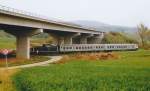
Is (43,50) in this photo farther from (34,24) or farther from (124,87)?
(124,87)

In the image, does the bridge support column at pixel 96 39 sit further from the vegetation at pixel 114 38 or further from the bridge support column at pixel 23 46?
the bridge support column at pixel 23 46

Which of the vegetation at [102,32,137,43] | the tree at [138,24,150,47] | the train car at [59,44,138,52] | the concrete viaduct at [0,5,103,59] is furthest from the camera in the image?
the tree at [138,24,150,47]

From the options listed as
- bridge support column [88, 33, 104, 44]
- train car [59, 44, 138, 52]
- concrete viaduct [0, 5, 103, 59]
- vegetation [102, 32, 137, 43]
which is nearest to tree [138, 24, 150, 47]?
vegetation [102, 32, 137, 43]

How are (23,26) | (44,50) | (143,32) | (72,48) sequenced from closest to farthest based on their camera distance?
(23,26), (44,50), (72,48), (143,32)

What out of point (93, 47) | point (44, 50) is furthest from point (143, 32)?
point (44, 50)

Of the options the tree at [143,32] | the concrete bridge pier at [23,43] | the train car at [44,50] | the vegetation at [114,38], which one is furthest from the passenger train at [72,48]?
the tree at [143,32]

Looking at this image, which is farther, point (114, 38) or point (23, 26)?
point (114, 38)

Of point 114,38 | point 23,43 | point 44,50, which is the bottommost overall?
point 44,50

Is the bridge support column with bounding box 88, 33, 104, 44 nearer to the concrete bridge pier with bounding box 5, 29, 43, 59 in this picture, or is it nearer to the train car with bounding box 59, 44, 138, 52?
the train car with bounding box 59, 44, 138, 52

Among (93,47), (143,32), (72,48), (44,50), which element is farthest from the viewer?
(143,32)

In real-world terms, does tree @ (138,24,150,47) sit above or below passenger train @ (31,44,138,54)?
above

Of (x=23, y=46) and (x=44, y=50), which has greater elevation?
(x=23, y=46)

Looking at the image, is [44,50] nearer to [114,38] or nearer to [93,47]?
[93,47]

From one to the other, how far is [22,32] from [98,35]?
62582mm
